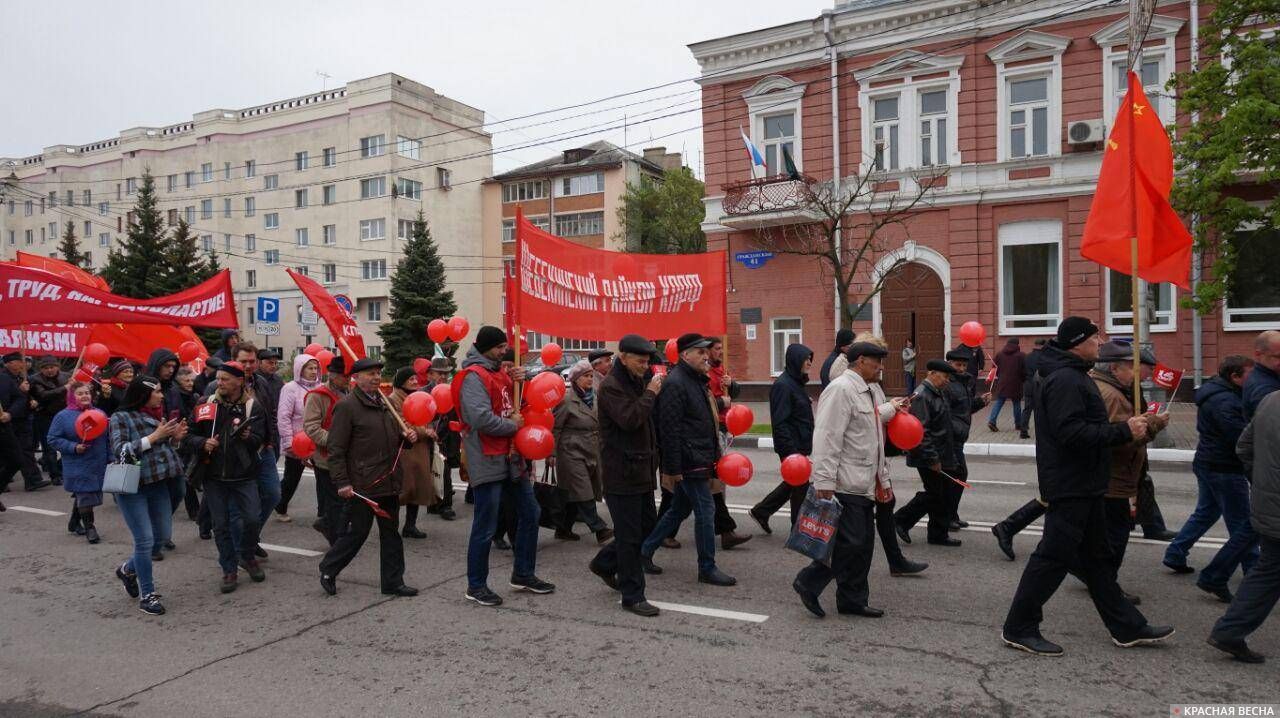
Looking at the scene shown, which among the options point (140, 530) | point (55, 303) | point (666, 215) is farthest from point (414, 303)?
point (140, 530)

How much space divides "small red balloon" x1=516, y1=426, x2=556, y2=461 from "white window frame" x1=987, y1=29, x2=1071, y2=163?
20093 mm

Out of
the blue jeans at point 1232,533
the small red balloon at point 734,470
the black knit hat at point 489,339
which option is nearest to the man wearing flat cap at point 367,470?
the black knit hat at point 489,339

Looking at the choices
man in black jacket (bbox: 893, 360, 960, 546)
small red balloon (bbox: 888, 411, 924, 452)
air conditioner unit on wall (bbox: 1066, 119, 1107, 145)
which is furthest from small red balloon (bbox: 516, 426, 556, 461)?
air conditioner unit on wall (bbox: 1066, 119, 1107, 145)

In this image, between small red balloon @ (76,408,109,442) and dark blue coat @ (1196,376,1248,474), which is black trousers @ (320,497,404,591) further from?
dark blue coat @ (1196,376,1248,474)


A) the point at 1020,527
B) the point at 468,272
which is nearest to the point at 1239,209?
the point at 1020,527

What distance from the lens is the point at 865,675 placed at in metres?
4.71

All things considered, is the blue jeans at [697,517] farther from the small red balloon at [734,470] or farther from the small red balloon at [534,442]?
the small red balloon at [534,442]

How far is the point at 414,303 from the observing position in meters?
40.5

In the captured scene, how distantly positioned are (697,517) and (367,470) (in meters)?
2.48

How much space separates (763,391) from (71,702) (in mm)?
22213

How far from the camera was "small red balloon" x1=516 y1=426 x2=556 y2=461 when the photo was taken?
238 inches

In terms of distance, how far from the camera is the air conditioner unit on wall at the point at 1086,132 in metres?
21.2

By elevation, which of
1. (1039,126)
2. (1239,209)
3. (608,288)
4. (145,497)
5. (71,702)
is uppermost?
(1039,126)

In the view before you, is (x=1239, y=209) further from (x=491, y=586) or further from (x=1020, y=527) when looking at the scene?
(x=491, y=586)
